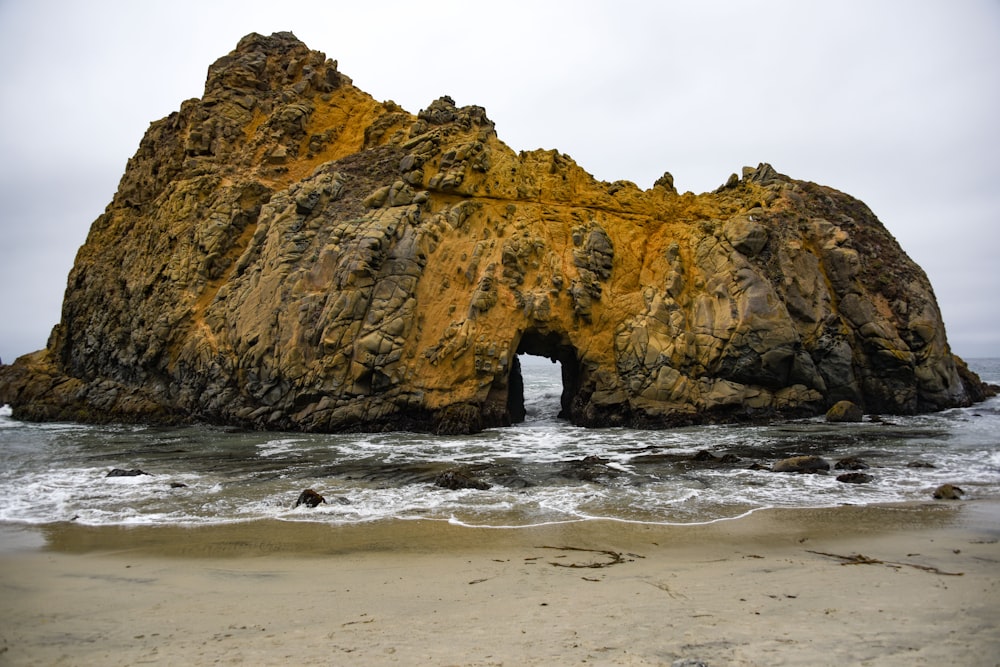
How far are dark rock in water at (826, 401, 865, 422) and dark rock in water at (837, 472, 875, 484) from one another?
1042cm

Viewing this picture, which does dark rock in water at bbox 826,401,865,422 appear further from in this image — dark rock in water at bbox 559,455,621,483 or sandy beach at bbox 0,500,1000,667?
sandy beach at bbox 0,500,1000,667

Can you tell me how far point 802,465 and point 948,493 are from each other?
3074 millimetres

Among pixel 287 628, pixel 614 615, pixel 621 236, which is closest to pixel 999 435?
pixel 621 236

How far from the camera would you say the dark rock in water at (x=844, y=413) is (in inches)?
894

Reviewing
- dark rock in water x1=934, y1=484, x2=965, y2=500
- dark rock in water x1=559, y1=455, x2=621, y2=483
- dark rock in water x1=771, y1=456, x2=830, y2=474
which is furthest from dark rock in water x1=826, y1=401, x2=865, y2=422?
dark rock in water x1=934, y1=484, x2=965, y2=500

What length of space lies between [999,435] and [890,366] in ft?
21.2

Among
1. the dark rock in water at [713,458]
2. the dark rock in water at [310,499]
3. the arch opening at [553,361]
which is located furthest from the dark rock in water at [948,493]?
the arch opening at [553,361]

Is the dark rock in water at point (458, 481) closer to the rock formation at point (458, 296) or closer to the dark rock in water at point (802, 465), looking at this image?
the dark rock in water at point (802, 465)

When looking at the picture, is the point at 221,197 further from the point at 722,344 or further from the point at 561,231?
the point at 722,344

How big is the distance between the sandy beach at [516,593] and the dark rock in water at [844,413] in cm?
1283

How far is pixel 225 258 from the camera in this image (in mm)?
27375

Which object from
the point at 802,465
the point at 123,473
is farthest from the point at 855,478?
the point at 123,473

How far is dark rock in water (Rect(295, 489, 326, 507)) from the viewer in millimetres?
11570

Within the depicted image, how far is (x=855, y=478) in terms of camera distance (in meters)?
13.0
